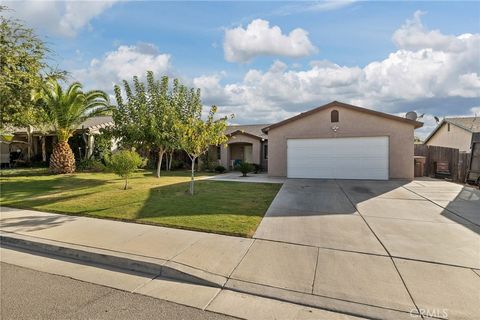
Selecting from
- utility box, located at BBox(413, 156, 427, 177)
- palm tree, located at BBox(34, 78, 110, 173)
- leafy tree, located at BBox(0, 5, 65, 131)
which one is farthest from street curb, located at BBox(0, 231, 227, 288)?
utility box, located at BBox(413, 156, 427, 177)

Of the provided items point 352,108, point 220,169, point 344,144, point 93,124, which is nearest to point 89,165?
point 93,124

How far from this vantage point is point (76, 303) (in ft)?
11.8

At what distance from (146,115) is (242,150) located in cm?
986

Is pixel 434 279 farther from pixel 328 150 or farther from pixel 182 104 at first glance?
pixel 182 104

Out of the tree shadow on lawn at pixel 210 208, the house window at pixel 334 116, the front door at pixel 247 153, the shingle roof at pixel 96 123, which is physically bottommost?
the tree shadow on lawn at pixel 210 208

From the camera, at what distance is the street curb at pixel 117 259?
4.20m

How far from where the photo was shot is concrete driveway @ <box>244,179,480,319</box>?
361 centimetres

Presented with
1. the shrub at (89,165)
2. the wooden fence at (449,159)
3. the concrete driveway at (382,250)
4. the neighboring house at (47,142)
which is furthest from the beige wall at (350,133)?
the neighboring house at (47,142)

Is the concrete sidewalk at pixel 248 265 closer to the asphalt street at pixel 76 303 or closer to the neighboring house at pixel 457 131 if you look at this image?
the asphalt street at pixel 76 303

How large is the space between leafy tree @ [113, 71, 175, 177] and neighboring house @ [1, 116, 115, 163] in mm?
6396

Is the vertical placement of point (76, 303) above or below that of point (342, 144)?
below

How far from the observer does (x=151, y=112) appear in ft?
48.2

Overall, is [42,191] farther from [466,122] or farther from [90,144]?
[466,122]

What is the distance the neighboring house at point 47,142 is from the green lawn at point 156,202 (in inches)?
338
